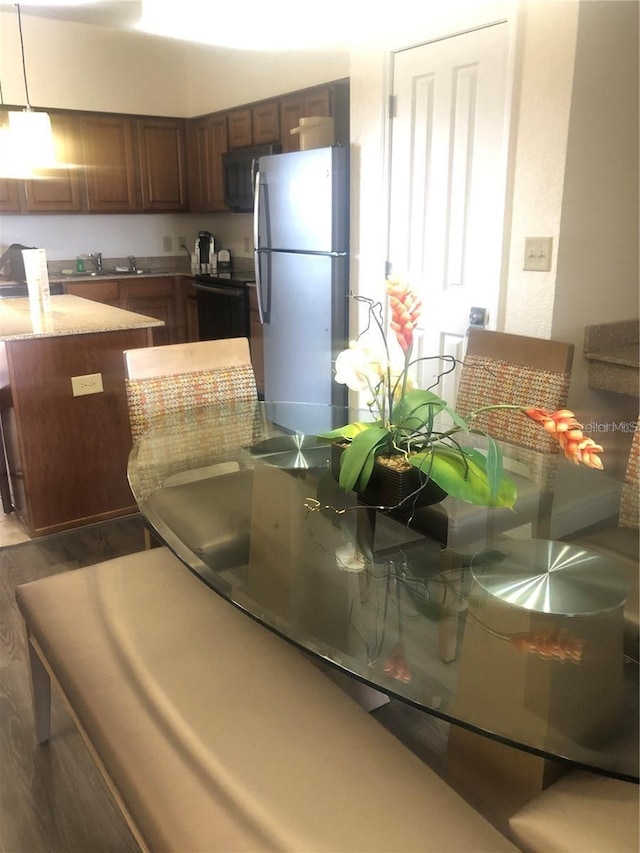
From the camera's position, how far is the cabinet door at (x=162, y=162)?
218 inches

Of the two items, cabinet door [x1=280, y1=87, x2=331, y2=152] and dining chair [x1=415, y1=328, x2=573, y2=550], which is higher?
cabinet door [x1=280, y1=87, x2=331, y2=152]

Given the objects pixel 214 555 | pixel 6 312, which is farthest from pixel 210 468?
pixel 6 312

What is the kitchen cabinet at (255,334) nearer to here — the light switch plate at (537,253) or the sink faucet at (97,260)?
the sink faucet at (97,260)

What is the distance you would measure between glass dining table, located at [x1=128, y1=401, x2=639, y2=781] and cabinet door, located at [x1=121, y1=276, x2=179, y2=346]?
12.8 ft

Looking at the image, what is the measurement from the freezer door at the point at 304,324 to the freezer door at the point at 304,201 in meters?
0.09

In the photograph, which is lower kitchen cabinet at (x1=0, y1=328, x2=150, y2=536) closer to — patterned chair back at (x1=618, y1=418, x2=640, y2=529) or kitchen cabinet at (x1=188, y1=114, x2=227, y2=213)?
patterned chair back at (x1=618, y1=418, x2=640, y2=529)

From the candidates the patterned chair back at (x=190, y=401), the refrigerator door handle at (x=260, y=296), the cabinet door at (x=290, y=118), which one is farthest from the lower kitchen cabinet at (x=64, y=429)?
the cabinet door at (x=290, y=118)

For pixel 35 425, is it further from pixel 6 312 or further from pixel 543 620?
pixel 543 620

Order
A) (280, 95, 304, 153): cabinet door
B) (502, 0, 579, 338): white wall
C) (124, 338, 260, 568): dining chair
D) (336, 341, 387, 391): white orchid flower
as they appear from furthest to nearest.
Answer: (280, 95, 304, 153): cabinet door
(502, 0, 579, 338): white wall
(124, 338, 260, 568): dining chair
(336, 341, 387, 391): white orchid flower

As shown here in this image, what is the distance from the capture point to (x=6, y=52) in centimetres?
496

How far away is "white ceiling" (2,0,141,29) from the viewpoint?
4.65m

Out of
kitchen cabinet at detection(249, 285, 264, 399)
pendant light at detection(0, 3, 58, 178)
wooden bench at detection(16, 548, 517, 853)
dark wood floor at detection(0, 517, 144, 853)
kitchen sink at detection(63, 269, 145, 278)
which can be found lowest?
dark wood floor at detection(0, 517, 144, 853)

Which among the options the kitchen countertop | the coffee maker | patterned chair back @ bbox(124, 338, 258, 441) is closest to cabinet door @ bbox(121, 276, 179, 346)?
the coffee maker

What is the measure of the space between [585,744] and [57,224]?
18.5 ft
